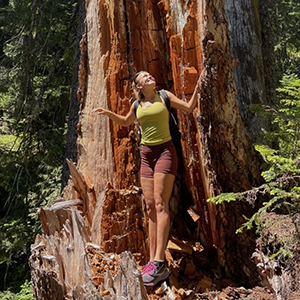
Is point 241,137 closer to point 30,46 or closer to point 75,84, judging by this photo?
point 75,84

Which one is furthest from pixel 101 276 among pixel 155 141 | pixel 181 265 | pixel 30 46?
pixel 30 46

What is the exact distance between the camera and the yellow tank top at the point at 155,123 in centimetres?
353

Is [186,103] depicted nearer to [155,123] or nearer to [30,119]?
[155,123]

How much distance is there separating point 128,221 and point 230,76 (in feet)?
6.38

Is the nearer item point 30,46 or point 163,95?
point 163,95

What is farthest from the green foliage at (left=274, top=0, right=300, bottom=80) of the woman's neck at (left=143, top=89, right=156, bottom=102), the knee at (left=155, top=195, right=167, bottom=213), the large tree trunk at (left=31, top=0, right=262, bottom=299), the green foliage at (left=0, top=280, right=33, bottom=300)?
the green foliage at (left=0, top=280, right=33, bottom=300)

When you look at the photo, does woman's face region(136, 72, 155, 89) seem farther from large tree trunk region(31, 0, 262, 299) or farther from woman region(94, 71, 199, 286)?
large tree trunk region(31, 0, 262, 299)

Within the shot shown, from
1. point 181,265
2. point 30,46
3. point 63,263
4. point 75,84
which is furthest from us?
point 30,46

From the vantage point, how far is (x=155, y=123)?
140 inches

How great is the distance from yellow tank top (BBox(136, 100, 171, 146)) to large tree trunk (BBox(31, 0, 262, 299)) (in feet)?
1.54

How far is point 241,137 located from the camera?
3936 millimetres

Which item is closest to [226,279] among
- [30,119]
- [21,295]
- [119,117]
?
[119,117]

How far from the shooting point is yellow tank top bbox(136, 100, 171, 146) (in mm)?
3527

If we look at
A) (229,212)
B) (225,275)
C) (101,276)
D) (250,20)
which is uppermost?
(250,20)
